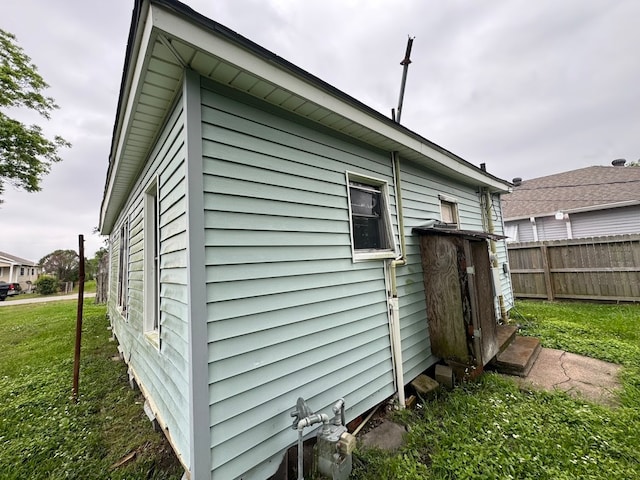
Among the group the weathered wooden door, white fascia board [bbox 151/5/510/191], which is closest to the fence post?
the weathered wooden door

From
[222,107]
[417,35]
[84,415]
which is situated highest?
[417,35]

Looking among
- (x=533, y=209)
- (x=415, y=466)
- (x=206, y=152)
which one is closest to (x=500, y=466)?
(x=415, y=466)

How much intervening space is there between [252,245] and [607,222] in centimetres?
1439

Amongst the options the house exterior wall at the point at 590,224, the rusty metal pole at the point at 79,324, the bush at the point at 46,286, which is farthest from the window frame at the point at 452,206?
the bush at the point at 46,286

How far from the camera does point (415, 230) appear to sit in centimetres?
368

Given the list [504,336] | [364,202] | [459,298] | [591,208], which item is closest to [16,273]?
[364,202]

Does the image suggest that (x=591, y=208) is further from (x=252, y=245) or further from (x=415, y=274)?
(x=252, y=245)

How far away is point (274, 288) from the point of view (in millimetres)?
2084

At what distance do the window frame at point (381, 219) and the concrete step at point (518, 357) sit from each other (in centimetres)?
220

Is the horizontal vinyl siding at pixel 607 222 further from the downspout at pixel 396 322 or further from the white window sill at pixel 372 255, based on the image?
the white window sill at pixel 372 255

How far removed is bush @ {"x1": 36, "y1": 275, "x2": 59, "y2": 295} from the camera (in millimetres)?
22109

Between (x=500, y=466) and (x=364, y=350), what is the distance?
1.34 m

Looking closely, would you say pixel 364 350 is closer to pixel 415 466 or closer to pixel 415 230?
pixel 415 466

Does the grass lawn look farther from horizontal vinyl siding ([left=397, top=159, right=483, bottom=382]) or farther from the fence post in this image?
the fence post
